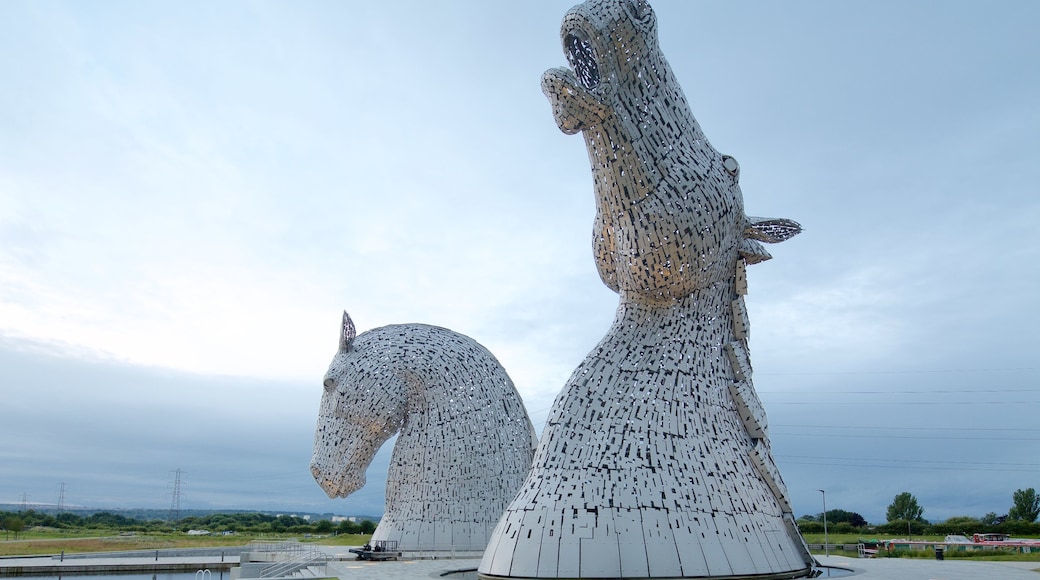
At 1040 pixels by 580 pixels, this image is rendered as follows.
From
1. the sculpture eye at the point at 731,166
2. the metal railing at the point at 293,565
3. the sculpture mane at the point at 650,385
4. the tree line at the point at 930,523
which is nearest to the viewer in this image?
the sculpture mane at the point at 650,385

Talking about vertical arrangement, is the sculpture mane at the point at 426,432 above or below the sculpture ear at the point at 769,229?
below

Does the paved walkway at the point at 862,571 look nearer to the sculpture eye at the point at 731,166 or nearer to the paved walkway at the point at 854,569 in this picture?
the paved walkway at the point at 854,569

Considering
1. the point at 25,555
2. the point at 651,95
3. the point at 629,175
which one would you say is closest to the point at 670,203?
the point at 629,175

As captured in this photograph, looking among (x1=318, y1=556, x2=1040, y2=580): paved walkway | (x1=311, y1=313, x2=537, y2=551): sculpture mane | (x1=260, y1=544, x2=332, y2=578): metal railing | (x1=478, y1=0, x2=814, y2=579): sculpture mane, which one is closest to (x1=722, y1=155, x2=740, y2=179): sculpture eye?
(x1=478, y1=0, x2=814, y2=579): sculpture mane

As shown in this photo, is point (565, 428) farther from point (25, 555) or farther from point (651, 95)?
point (25, 555)

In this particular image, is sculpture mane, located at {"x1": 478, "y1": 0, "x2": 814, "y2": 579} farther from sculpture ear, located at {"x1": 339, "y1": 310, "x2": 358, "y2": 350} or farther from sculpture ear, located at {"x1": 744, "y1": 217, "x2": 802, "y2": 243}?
sculpture ear, located at {"x1": 339, "y1": 310, "x2": 358, "y2": 350}

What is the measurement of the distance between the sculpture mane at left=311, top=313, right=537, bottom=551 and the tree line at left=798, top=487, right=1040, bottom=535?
802 inches

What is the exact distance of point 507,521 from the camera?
26.5 ft

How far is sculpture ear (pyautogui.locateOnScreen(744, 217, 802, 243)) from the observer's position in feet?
33.6

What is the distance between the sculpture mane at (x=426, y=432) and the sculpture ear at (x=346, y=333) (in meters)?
0.02

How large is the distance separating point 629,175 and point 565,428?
2.85 m

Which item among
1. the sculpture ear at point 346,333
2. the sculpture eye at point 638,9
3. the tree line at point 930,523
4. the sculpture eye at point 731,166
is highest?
the sculpture eye at point 638,9

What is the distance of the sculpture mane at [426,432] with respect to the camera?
14.3m

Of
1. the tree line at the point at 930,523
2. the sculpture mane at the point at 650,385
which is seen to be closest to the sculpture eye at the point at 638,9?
the sculpture mane at the point at 650,385
